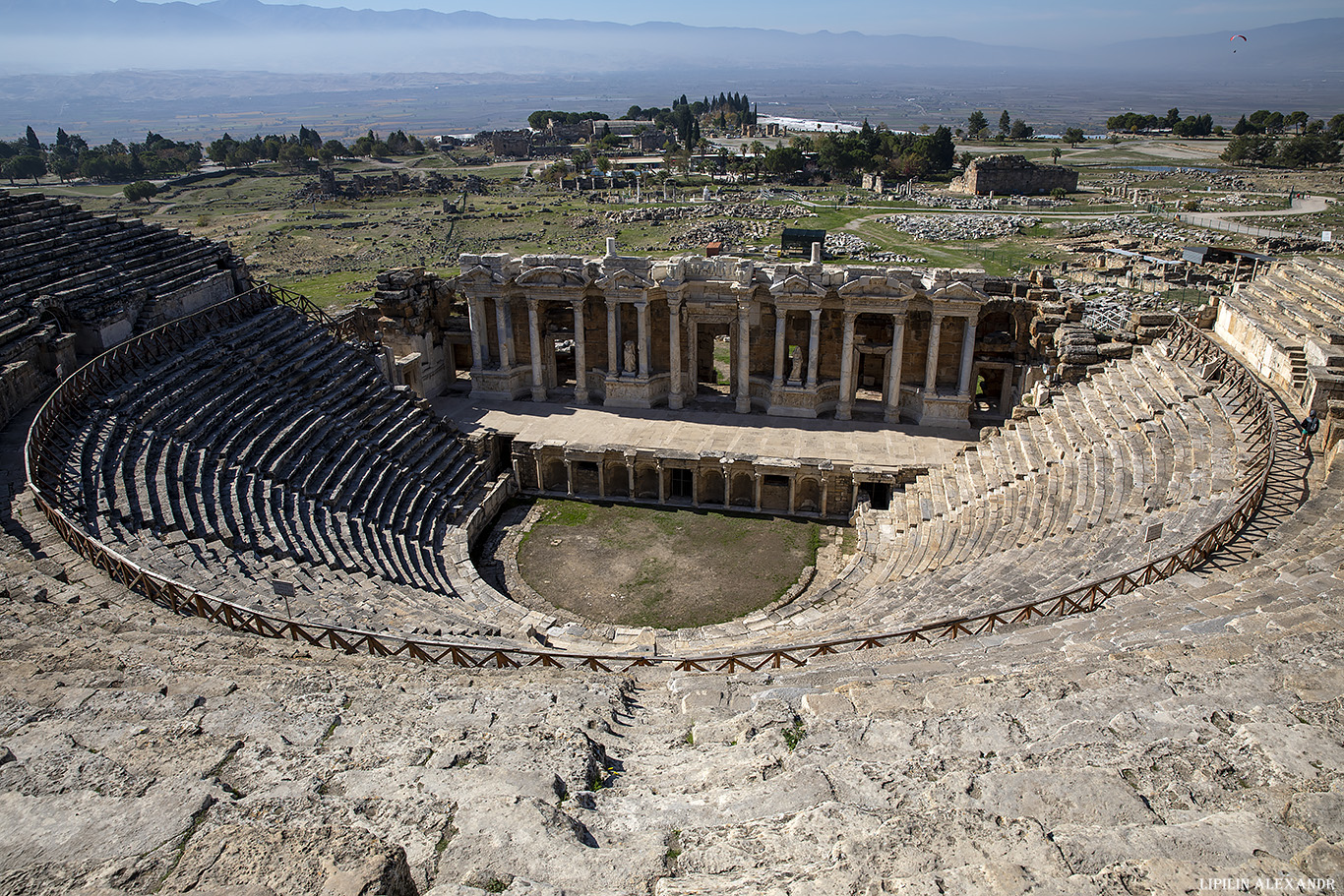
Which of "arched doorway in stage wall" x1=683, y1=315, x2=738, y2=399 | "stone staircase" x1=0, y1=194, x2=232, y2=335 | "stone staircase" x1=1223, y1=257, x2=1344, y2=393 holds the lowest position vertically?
"arched doorway in stage wall" x1=683, y1=315, x2=738, y2=399

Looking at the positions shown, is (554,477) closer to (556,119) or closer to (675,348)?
(675,348)

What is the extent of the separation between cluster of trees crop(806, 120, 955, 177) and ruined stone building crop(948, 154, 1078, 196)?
43.6 ft

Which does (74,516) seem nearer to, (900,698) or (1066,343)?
(900,698)

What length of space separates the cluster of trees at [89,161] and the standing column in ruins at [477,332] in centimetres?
12241

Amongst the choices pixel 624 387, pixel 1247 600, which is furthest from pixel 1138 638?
pixel 624 387

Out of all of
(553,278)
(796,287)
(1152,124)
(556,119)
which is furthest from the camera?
(556,119)

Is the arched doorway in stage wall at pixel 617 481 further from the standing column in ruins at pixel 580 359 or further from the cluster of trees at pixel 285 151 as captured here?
the cluster of trees at pixel 285 151

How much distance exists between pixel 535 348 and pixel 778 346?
344 inches

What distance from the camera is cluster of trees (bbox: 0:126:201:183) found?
12325cm

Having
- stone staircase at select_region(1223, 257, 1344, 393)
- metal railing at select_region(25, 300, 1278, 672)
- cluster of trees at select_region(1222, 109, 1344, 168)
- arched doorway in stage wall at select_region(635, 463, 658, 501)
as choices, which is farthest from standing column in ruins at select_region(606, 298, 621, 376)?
cluster of trees at select_region(1222, 109, 1344, 168)

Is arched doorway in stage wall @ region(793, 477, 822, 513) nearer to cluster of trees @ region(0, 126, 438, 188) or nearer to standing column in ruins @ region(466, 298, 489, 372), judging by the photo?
standing column in ruins @ region(466, 298, 489, 372)

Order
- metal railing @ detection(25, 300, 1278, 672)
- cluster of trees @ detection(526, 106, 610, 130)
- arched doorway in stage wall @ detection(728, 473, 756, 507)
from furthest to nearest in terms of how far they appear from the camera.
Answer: cluster of trees @ detection(526, 106, 610, 130)
arched doorway in stage wall @ detection(728, 473, 756, 507)
metal railing @ detection(25, 300, 1278, 672)

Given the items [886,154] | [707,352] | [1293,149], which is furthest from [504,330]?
[1293,149]

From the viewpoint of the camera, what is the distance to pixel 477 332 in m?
31.2
